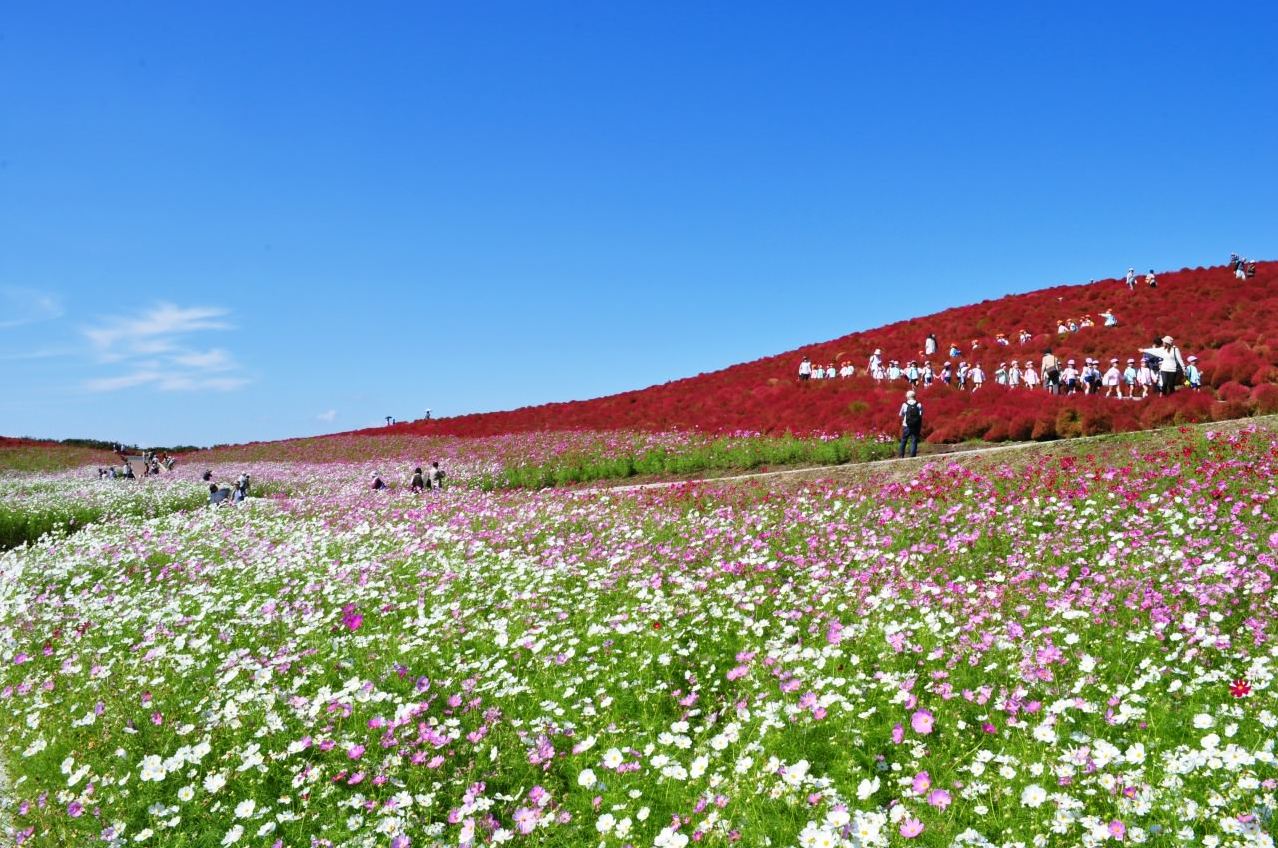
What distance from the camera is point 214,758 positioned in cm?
489

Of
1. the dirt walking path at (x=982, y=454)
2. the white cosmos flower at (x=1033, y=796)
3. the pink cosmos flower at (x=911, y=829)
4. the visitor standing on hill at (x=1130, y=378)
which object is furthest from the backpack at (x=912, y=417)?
the pink cosmos flower at (x=911, y=829)

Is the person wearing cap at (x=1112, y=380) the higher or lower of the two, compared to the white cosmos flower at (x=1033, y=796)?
higher

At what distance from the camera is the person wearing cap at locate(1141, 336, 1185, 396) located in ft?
62.7

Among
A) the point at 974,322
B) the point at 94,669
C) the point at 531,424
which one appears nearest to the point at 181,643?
the point at 94,669

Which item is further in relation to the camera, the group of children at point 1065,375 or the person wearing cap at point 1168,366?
the group of children at point 1065,375

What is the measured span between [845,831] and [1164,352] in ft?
67.5

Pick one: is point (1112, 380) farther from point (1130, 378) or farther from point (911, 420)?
point (911, 420)

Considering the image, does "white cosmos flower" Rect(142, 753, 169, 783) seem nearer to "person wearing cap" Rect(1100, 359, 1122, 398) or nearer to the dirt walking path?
the dirt walking path

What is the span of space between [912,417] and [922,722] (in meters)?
12.4

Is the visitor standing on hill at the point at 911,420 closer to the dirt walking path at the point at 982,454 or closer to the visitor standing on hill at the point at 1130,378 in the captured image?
the dirt walking path at the point at 982,454

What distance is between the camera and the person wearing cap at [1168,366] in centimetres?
1912

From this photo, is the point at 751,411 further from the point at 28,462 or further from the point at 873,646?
the point at 28,462

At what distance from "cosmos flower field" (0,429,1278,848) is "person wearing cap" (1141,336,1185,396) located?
10.5 meters

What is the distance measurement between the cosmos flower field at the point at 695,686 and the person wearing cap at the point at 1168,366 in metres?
10.5
